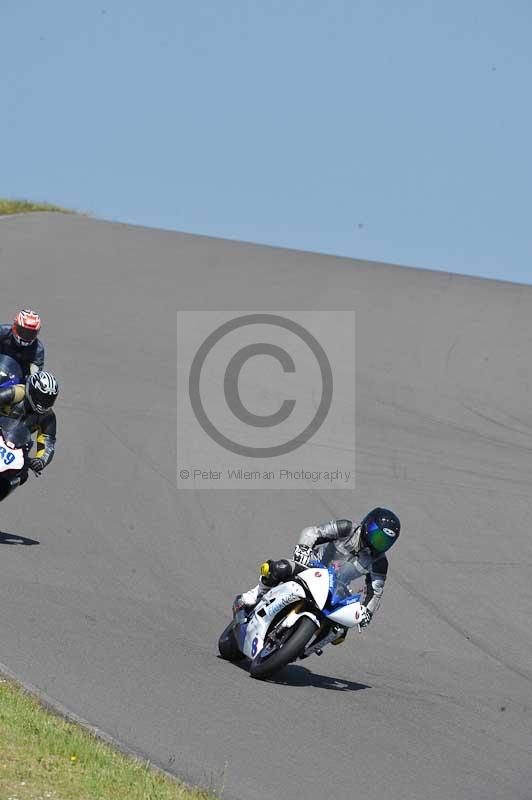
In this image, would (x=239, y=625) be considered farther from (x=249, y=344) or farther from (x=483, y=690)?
(x=249, y=344)

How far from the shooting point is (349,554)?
9695 millimetres

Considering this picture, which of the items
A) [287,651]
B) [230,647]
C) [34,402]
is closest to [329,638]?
[287,651]

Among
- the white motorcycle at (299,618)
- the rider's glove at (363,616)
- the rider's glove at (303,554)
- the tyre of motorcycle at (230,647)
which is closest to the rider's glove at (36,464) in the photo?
the tyre of motorcycle at (230,647)

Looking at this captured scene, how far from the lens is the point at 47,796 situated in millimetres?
5773

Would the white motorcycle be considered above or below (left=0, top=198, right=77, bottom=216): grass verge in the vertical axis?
below

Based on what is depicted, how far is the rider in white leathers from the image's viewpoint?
→ 9438 millimetres

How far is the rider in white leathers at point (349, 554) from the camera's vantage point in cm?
944

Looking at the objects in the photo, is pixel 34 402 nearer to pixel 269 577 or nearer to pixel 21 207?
pixel 269 577

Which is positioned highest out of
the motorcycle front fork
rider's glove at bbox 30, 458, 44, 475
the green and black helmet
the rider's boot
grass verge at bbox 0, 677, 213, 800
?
rider's glove at bbox 30, 458, 44, 475

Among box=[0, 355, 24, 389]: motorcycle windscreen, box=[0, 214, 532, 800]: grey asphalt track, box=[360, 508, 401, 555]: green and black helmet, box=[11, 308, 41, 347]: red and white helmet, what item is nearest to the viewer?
box=[0, 214, 532, 800]: grey asphalt track

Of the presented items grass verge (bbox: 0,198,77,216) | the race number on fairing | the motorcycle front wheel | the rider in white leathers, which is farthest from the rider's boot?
grass verge (bbox: 0,198,77,216)

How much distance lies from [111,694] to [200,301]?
1949cm

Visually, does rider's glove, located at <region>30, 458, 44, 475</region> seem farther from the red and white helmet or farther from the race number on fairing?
the red and white helmet

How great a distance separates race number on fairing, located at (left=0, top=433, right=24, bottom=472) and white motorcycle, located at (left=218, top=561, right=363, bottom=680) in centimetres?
359
